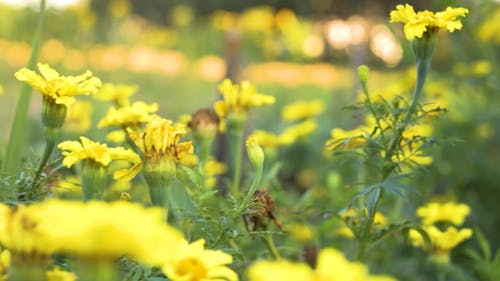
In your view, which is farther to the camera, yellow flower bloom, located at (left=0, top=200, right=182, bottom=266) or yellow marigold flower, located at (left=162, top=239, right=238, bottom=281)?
yellow marigold flower, located at (left=162, top=239, right=238, bottom=281)

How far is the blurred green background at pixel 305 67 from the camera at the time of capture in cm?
271

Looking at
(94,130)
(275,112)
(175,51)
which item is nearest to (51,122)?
(94,130)

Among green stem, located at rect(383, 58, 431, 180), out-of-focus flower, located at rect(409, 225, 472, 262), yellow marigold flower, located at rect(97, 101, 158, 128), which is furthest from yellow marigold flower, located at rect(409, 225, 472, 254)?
yellow marigold flower, located at rect(97, 101, 158, 128)

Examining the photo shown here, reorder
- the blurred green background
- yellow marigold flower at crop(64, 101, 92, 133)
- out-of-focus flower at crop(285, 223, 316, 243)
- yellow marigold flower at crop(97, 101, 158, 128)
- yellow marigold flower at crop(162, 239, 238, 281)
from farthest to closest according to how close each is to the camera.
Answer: the blurred green background
yellow marigold flower at crop(64, 101, 92, 133)
out-of-focus flower at crop(285, 223, 316, 243)
yellow marigold flower at crop(97, 101, 158, 128)
yellow marigold flower at crop(162, 239, 238, 281)

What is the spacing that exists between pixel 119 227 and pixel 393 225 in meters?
A: 0.84

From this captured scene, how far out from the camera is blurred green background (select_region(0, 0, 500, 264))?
2.71m

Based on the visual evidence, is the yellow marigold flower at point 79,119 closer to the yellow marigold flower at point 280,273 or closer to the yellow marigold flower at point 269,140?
the yellow marigold flower at point 269,140

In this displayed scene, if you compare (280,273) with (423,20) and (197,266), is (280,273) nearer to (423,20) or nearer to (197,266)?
(197,266)

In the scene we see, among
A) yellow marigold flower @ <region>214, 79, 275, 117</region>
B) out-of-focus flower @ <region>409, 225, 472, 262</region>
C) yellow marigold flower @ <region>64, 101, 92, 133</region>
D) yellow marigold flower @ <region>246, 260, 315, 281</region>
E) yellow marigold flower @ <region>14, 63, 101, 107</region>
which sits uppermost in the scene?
yellow marigold flower @ <region>64, 101, 92, 133</region>

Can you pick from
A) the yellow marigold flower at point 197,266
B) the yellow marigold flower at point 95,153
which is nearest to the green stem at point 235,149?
the yellow marigold flower at point 95,153

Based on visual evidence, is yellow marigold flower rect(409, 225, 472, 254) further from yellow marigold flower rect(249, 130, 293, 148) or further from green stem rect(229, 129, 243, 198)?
yellow marigold flower rect(249, 130, 293, 148)

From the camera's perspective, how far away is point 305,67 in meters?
7.96

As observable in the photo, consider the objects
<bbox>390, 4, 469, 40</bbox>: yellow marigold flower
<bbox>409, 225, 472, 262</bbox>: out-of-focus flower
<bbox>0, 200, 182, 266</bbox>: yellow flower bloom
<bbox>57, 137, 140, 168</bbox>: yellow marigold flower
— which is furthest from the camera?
<bbox>409, 225, 472, 262</bbox>: out-of-focus flower

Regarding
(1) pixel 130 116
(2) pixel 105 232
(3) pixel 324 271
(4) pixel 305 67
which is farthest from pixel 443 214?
(4) pixel 305 67
